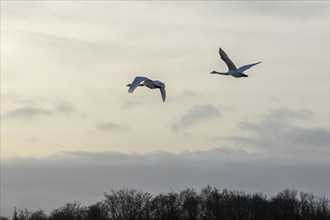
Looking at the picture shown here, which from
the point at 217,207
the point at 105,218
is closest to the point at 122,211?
the point at 105,218

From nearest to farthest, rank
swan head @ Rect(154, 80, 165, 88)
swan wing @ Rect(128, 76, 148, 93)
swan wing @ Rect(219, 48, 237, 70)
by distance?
1. swan wing @ Rect(128, 76, 148, 93)
2. swan head @ Rect(154, 80, 165, 88)
3. swan wing @ Rect(219, 48, 237, 70)

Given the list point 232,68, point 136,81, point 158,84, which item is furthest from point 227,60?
point 136,81

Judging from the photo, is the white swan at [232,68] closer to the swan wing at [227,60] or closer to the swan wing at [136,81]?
the swan wing at [227,60]

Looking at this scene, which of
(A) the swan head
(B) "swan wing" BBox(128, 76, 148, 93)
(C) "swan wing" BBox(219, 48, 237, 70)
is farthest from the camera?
(C) "swan wing" BBox(219, 48, 237, 70)

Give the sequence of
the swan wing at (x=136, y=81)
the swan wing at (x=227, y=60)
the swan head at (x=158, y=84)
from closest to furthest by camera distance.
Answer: the swan wing at (x=136, y=81) → the swan head at (x=158, y=84) → the swan wing at (x=227, y=60)

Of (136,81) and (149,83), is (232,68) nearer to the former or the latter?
(149,83)

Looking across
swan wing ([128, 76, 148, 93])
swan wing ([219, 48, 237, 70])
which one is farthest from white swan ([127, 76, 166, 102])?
swan wing ([219, 48, 237, 70])

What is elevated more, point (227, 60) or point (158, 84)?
point (227, 60)

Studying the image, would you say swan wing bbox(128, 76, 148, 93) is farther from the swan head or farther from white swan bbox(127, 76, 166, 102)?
the swan head

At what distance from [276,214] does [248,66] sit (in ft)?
445

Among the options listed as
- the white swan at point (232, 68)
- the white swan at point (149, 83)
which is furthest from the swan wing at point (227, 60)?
the white swan at point (149, 83)

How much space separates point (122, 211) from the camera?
647 feet

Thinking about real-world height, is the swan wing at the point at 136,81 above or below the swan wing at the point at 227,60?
below

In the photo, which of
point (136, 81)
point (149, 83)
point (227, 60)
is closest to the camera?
point (136, 81)
